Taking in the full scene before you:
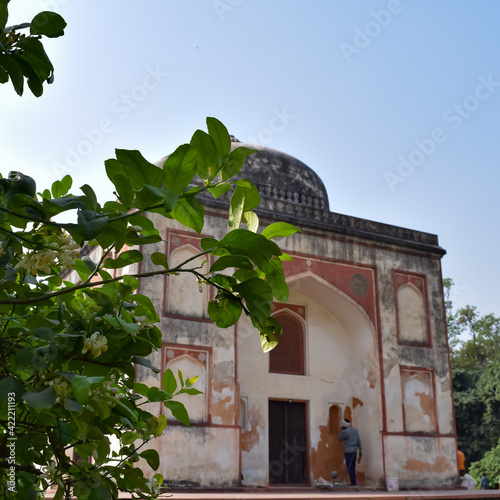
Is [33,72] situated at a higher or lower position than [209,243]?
higher

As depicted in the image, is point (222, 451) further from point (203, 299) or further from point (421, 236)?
point (421, 236)

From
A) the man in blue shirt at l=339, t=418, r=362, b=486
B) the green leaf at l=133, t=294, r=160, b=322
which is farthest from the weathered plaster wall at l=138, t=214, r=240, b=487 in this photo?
the green leaf at l=133, t=294, r=160, b=322

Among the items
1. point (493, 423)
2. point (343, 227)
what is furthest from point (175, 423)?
point (493, 423)

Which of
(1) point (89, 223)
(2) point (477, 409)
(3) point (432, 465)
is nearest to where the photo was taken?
(1) point (89, 223)

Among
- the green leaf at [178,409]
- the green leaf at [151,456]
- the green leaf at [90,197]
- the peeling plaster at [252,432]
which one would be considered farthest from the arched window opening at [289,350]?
the green leaf at [90,197]

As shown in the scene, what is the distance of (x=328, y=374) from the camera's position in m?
9.15

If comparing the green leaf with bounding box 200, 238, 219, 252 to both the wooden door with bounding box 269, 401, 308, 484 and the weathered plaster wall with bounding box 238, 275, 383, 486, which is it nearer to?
the weathered plaster wall with bounding box 238, 275, 383, 486

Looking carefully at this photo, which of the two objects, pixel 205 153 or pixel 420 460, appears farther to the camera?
pixel 420 460

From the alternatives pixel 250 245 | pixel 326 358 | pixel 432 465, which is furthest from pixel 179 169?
pixel 432 465

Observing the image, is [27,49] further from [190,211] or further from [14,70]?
[190,211]

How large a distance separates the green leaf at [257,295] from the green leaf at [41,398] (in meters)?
0.40

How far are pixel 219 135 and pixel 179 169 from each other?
103 mm

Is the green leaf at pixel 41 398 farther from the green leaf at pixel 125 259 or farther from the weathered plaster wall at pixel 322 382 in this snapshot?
the weathered plaster wall at pixel 322 382

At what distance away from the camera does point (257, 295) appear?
1.22 meters
